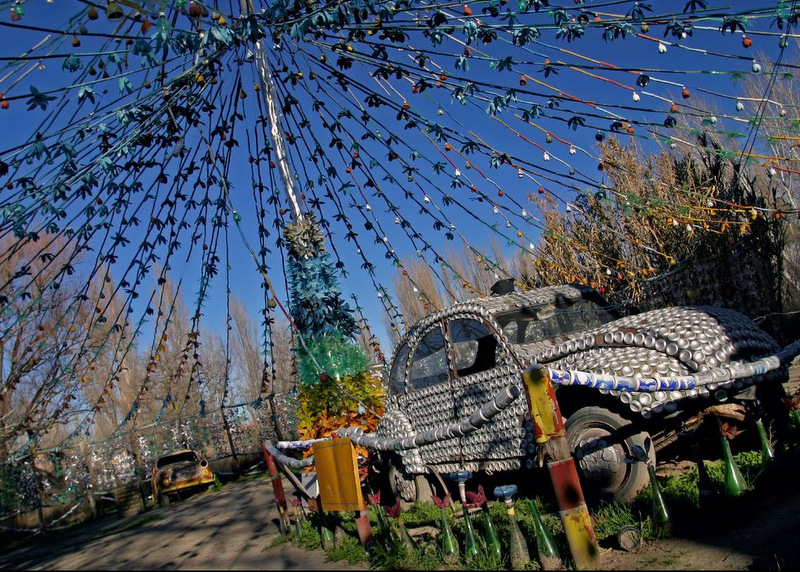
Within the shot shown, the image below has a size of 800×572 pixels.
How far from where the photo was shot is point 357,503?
5.14m

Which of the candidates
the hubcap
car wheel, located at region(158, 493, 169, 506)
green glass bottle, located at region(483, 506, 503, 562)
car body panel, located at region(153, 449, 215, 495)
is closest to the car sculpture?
the hubcap

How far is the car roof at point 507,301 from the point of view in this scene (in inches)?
243

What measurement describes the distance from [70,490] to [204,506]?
24.7 feet

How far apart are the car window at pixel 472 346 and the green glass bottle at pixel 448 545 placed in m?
1.77

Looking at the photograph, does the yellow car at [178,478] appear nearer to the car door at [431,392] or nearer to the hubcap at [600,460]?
the car door at [431,392]

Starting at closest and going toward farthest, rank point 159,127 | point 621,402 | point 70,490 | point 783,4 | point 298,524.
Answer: point 783,4
point 621,402
point 298,524
point 159,127
point 70,490

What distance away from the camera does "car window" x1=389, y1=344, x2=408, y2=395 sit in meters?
7.03

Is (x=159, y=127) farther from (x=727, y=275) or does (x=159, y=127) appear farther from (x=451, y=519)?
(x=727, y=275)

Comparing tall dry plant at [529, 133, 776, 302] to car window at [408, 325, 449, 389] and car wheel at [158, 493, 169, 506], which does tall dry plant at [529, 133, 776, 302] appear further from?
car wheel at [158, 493, 169, 506]

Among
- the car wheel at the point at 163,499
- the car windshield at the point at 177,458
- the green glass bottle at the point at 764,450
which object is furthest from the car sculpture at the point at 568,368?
the car windshield at the point at 177,458

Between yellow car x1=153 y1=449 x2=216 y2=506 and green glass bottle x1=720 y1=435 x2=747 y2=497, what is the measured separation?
15.6 metres

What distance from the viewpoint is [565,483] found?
3.51 m

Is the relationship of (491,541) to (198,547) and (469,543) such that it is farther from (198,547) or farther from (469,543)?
(198,547)

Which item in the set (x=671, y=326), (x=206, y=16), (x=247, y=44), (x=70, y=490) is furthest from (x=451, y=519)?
(x=70, y=490)
